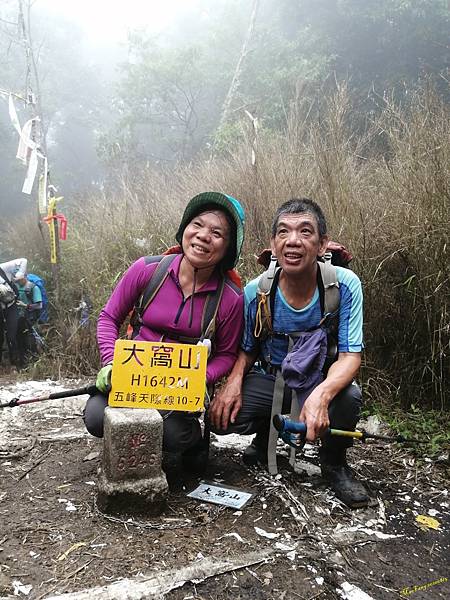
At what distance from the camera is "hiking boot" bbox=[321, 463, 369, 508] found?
2.09 metres

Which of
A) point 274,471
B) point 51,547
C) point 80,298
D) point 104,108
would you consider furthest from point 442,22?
point 104,108

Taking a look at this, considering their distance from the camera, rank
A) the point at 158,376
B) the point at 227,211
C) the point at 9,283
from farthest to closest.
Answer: the point at 9,283 < the point at 227,211 < the point at 158,376

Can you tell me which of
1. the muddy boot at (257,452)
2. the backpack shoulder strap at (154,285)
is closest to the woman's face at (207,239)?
the backpack shoulder strap at (154,285)

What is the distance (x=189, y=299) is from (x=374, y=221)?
5.46 feet

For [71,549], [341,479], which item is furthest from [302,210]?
[71,549]

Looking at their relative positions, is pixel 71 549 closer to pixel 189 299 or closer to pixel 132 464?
pixel 132 464

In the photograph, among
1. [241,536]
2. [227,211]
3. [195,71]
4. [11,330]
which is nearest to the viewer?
[241,536]

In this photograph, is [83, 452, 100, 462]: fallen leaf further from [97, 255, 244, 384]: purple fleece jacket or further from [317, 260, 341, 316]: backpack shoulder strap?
[317, 260, 341, 316]: backpack shoulder strap

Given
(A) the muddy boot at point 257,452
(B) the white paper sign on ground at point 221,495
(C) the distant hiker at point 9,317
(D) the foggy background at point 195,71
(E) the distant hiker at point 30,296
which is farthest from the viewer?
(D) the foggy background at point 195,71

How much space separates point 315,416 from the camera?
6.31 feet

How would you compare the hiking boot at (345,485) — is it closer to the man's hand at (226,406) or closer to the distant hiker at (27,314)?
the man's hand at (226,406)

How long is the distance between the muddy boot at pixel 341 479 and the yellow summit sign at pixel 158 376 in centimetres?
69

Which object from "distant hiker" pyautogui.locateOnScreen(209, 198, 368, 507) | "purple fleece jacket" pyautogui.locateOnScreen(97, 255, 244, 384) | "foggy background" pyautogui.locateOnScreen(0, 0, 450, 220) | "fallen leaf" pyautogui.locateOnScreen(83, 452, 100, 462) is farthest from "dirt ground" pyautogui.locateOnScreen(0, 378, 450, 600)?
"foggy background" pyautogui.locateOnScreen(0, 0, 450, 220)

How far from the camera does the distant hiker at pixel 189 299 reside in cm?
216
